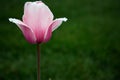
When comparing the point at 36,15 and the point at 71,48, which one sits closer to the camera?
the point at 36,15

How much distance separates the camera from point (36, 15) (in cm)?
163

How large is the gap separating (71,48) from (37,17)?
248 cm

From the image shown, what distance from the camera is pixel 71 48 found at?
409 centimetres

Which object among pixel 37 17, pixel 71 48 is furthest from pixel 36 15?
pixel 71 48

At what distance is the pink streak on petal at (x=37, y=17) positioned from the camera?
5.29 ft

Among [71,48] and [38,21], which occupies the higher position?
[38,21]

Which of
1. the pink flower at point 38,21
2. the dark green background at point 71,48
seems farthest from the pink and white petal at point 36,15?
the dark green background at point 71,48

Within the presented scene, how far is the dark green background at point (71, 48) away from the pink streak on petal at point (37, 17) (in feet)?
5.41

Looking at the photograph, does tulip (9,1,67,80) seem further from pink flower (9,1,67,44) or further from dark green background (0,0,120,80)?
dark green background (0,0,120,80)

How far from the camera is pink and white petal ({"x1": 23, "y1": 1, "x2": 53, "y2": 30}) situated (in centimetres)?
161

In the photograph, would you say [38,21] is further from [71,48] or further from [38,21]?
[71,48]

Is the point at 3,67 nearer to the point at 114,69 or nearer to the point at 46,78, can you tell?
the point at 46,78

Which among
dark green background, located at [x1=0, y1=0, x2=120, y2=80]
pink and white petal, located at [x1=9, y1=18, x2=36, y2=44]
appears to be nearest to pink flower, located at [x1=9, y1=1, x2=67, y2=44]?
pink and white petal, located at [x1=9, y1=18, x2=36, y2=44]

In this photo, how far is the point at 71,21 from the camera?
5043 mm
